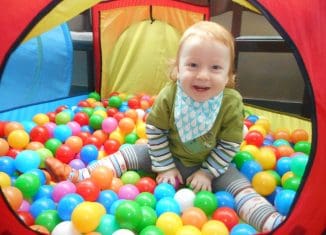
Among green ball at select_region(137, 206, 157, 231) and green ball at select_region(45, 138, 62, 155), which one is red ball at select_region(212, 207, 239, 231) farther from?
green ball at select_region(45, 138, 62, 155)

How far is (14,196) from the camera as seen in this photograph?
94 centimetres

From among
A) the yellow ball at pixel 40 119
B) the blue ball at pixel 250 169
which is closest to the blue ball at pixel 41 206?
the blue ball at pixel 250 169

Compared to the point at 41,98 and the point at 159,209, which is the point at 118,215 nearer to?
the point at 159,209

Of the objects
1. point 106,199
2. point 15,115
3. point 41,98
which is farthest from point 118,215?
point 41,98

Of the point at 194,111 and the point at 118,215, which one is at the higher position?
the point at 194,111

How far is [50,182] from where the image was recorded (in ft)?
3.75

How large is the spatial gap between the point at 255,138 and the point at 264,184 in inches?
13.4

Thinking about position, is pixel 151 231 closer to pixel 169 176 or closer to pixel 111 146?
pixel 169 176

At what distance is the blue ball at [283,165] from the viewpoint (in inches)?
47.1

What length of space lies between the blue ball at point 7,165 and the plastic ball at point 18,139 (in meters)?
0.14

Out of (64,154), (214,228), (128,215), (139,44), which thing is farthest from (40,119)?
(214,228)

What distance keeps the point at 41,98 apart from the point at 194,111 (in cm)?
96

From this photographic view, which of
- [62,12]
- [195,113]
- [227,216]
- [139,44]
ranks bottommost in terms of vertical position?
[227,216]

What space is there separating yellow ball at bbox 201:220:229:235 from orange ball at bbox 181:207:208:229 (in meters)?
0.03
